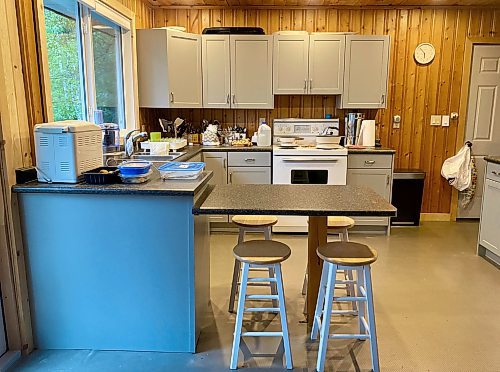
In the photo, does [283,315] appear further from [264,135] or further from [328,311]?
[264,135]

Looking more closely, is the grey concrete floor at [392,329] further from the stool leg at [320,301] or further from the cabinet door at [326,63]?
the cabinet door at [326,63]

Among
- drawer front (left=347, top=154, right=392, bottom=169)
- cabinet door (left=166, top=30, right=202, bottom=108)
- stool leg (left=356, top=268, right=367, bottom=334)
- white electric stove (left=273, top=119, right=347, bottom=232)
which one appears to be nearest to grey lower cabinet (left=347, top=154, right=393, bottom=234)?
drawer front (left=347, top=154, right=392, bottom=169)

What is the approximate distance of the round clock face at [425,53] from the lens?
4.72 m

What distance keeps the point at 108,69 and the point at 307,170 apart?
7.16 ft

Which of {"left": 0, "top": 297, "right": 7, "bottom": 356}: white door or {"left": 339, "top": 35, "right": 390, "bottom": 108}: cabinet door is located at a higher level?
{"left": 339, "top": 35, "right": 390, "bottom": 108}: cabinet door

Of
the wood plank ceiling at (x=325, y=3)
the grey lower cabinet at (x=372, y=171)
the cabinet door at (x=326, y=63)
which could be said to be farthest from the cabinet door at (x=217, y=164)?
the wood plank ceiling at (x=325, y=3)

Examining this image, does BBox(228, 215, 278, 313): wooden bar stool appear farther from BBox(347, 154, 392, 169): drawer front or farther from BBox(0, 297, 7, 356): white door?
BBox(347, 154, 392, 169): drawer front

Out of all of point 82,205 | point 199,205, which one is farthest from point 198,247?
point 82,205

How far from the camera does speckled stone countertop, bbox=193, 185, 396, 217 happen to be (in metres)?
1.96

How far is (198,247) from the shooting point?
232cm

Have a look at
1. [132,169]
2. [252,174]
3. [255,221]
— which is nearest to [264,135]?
[252,174]

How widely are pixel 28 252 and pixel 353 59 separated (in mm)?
3613

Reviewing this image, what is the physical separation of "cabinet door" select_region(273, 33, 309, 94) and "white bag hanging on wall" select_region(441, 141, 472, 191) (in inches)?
76.7

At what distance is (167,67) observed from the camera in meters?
4.25
